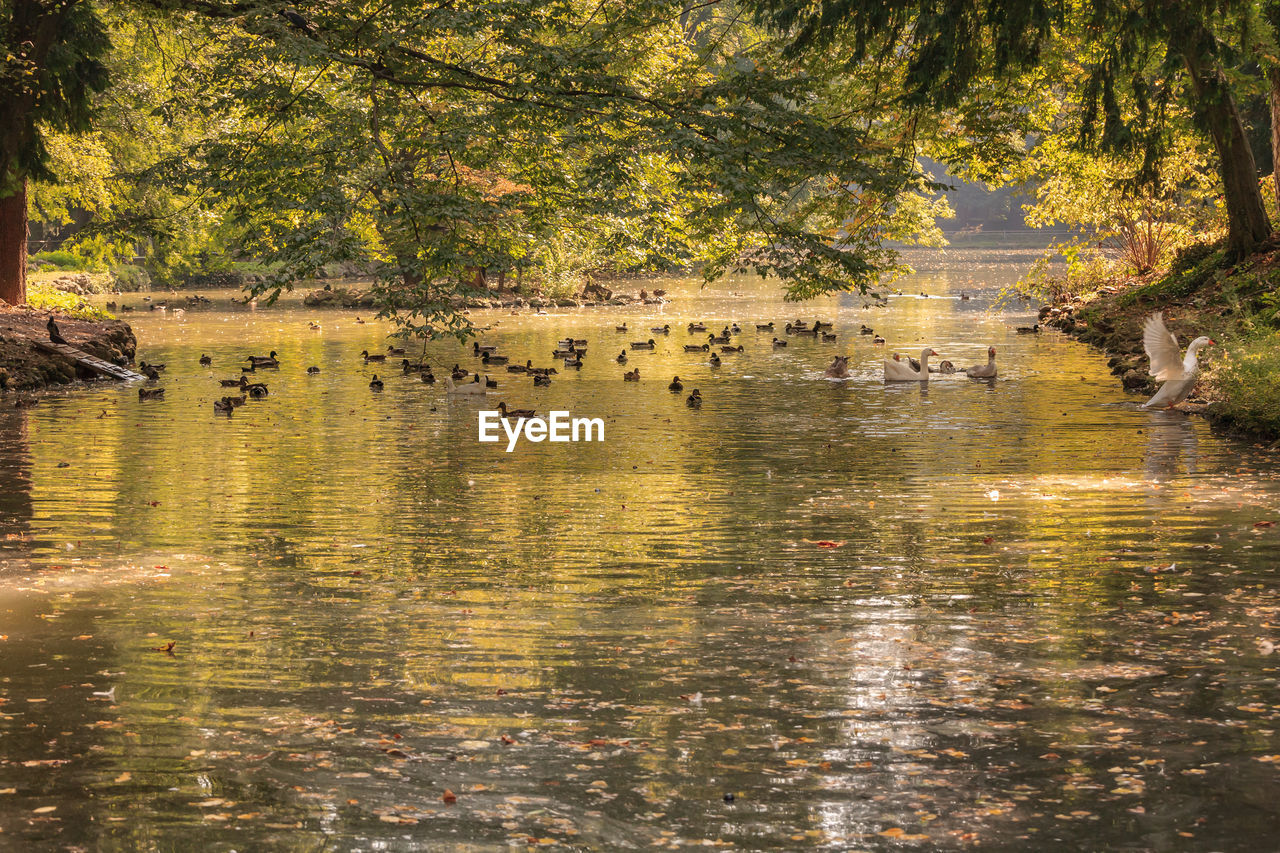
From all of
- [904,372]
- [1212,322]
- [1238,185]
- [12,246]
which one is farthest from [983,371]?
[12,246]

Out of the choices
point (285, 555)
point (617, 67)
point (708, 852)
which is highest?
point (617, 67)

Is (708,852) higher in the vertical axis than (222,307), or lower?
lower

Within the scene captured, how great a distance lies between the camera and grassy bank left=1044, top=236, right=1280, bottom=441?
66.2 feet

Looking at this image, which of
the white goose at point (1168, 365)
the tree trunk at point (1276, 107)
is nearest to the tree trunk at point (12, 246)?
the white goose at point (1168, 365)

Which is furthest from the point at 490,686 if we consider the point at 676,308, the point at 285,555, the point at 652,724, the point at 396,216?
the point at 676,308

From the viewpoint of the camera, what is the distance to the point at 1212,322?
27.6 meters

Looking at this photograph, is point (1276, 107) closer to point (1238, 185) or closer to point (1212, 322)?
point (1238, 185)

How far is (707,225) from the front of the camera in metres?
19.0

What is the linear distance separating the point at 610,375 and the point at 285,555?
60.1 feet

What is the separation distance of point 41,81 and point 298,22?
1395cm

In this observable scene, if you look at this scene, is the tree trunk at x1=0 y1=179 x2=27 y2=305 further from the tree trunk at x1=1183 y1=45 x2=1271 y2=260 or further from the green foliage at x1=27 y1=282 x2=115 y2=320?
the tree trunk at x1=1183 y1=45 x2=1271 y2=260

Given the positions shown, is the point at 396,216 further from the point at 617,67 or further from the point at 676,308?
the point at 676,308

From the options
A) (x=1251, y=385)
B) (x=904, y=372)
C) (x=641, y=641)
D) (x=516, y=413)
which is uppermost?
(x=904, y=372)

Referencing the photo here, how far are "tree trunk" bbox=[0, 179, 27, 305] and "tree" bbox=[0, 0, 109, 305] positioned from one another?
33mm
